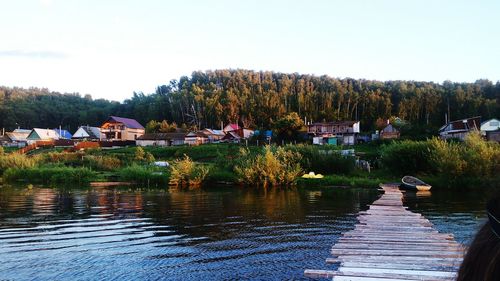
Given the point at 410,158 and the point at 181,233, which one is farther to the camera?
the point at 410,158

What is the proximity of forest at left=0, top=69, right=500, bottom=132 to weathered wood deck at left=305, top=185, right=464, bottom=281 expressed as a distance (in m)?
81.8

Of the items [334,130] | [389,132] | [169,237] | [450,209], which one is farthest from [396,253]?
[334,130]

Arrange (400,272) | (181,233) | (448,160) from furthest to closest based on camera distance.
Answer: (448,160), (181,233), (400,272)

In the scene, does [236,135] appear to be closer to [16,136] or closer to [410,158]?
[16,136]

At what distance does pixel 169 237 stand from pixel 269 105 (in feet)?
344

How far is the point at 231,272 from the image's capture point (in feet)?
35.3

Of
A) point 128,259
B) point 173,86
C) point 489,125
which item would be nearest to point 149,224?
point 128,259

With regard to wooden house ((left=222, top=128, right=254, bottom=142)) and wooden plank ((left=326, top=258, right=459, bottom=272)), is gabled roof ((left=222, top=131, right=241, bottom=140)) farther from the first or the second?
wooden plank ((left=326, top=258, right=459, bottom=272))

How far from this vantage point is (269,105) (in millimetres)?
119188

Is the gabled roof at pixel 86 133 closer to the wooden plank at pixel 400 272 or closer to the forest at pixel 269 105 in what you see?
the forest at pixel 269 105

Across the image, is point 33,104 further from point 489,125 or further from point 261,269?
point 261,269

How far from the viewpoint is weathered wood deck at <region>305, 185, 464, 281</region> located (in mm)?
8648

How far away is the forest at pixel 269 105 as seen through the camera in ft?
360

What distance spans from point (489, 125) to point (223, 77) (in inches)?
4008
